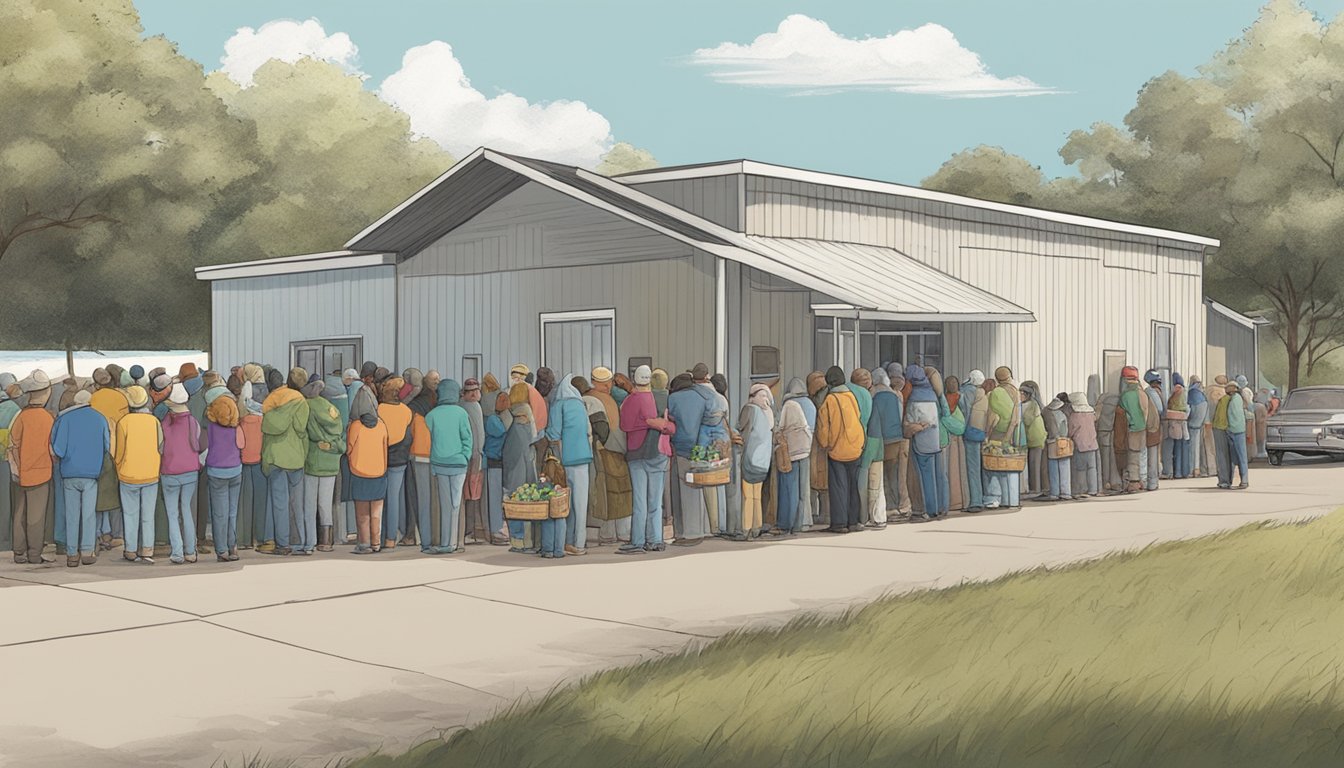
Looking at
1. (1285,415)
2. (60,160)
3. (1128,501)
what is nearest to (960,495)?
(1128,501)

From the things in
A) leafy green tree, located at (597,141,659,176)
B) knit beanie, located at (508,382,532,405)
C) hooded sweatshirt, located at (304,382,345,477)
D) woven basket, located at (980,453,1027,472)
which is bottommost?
woven basket, located at (980,453,1027,472)

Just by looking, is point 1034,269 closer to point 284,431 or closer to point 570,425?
point 570,425

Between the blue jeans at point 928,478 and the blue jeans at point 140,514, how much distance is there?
8.52 meters

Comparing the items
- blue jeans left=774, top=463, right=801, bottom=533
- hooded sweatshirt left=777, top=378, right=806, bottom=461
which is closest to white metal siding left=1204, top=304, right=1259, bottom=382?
blue jeans left=774, top=463, right=801, bottom=533

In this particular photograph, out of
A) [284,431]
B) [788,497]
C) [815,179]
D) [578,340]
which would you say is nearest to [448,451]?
[284,431]

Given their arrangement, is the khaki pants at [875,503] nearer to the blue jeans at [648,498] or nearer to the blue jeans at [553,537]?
the blue jeans at [648,498]

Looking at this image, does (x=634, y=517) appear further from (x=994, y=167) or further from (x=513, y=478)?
(x=994, y=167)

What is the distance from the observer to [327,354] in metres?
27.3

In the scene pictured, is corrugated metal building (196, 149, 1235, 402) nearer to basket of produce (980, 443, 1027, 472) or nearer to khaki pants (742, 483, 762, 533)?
basket of produce (980, 443, 1027, 472)

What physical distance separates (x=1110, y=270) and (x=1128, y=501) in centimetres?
959

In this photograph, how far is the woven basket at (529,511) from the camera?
14430mm

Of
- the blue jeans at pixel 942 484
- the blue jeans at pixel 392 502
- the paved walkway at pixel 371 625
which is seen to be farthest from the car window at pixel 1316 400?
the blue jeans at pixel 392 502

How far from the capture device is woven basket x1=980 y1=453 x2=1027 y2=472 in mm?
19484

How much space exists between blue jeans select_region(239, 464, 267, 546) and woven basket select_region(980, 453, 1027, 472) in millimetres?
8716
